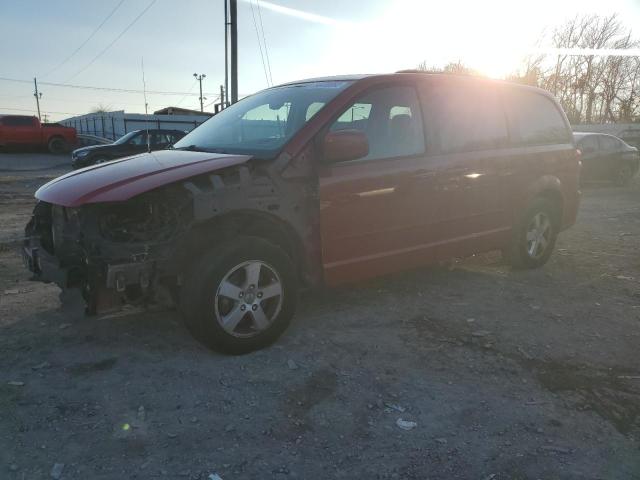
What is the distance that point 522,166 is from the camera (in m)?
4.92

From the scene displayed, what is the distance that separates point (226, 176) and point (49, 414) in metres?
1.64

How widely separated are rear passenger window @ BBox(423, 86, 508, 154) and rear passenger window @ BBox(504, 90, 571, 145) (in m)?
0.19

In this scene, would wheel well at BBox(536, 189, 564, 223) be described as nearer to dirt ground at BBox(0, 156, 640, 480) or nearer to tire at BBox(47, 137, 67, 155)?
dirt ground at BBox(0, 156, 640, 480)

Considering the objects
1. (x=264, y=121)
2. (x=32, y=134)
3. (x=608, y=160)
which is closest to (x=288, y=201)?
(x=264, y=121)

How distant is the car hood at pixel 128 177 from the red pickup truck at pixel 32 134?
87.1 feet

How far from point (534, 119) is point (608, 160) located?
10846 millimetres

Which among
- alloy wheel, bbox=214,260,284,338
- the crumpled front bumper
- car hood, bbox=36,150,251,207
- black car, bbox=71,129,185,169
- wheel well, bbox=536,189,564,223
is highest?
black car, bbox=71,129,185,169

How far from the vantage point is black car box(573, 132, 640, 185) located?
13789 millimetres

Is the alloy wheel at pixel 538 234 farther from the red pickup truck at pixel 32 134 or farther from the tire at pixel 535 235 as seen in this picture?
the red pickup truck at pixel 32 134

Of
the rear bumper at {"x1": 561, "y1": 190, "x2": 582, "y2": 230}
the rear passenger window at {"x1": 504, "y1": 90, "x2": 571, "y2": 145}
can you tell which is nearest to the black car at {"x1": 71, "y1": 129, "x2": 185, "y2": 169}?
the rear passenger window at {"x1": 504, "y1": 90, "x2": 571, "y2": 145}

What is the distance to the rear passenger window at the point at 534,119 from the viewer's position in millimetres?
4926

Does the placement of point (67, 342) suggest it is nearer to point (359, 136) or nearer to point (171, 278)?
point (171, 278)

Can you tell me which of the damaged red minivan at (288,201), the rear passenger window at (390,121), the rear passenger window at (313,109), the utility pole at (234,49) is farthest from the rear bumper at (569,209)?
the utility pole at (234,49)

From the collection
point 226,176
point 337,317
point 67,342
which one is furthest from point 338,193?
point 67,342
